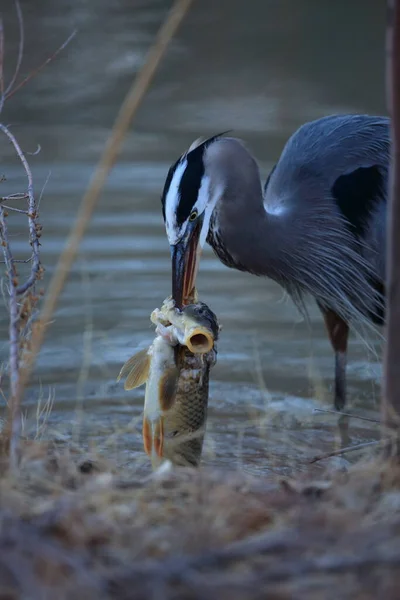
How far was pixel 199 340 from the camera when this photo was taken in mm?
3279

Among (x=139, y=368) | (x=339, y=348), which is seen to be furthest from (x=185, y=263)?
(x=339, y=348)

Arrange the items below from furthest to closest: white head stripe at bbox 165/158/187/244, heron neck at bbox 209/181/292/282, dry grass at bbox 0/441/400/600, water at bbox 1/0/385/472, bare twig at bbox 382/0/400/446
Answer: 1. water at bbox 1/0/385/472
2. heron neck at bbox 209/181/292/282
3. white head stripe at bbox 165/158/187/244
4. bare twig at bbox 382/0/400/446
5. dry grass at bbox 0/441/400/600

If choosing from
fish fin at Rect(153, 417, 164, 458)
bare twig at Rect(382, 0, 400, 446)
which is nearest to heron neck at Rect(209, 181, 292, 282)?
fish fin at Rect(153, 417, 164, 458)

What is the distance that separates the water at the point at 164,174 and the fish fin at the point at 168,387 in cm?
27

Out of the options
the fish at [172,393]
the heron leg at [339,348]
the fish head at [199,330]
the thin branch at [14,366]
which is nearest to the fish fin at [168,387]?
the fish at [172,393]

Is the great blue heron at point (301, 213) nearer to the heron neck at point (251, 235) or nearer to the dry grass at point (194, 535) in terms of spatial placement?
the heron neck at point (251, 235)

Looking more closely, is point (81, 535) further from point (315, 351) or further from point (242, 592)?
point (315, 351)

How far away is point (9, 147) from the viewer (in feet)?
26.4

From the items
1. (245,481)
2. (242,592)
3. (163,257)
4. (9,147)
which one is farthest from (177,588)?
(9,147)

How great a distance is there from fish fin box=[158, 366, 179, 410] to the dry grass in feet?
2.39

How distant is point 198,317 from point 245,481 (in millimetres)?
815

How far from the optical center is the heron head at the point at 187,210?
3.80 metres

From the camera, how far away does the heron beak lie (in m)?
3.86

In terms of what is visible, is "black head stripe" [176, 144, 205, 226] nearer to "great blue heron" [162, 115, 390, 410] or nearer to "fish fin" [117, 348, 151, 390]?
"great blue heron" [162, 115, 390, 410]
